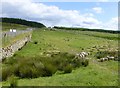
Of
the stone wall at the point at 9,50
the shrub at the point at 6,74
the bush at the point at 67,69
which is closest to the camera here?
the shrub at the point at 6,74

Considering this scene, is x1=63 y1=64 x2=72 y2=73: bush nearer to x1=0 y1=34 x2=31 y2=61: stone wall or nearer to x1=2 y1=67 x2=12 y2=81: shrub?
x1=2 y1=67 x2=12 y2=81: shrub

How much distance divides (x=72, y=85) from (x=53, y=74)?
3.75m

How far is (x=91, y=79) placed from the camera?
18422 millimetres

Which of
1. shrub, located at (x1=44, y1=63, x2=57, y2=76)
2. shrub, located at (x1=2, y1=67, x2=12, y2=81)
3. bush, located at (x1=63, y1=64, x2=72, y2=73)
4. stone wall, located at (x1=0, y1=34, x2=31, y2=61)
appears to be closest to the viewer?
shrub, located at (x1=2, y1=67, x2=12, y2=81)

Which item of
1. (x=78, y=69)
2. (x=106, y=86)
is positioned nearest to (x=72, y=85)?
(x=106, y=86)

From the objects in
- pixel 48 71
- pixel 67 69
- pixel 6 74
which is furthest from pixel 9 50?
pixel 6 74

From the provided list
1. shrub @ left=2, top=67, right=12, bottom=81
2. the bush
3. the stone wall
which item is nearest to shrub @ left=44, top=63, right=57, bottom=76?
the bush

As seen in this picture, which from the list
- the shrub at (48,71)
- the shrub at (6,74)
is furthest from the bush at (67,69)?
the shrub at (6,74)

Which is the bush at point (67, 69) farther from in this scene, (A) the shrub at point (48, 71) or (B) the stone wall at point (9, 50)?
(B) the stone wall at point (9, 50)

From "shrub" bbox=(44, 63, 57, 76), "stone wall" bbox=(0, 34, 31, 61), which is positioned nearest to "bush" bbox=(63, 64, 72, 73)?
"shrub" bbox=(44, 63, 57, 76)

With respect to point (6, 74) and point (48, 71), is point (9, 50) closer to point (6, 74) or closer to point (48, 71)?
point (48, 71)

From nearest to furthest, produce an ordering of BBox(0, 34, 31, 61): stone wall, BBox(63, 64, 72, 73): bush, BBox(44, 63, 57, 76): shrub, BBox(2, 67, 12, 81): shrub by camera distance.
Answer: BBox(2, 67, 12, 81): shrub < BBox(44, 63, 57, 76): shrub < BBox(63, 64, 72, 73): bush < BBox(0, 34, 31, 61): stone wall

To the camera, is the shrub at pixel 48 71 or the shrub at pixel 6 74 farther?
the shrub at pixel 48 71

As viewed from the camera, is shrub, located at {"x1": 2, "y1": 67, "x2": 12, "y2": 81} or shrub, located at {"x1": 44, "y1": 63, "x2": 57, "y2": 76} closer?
shrub, located at {"x1": 2, "y1": 67, "x2": 12, "y2": 81}
